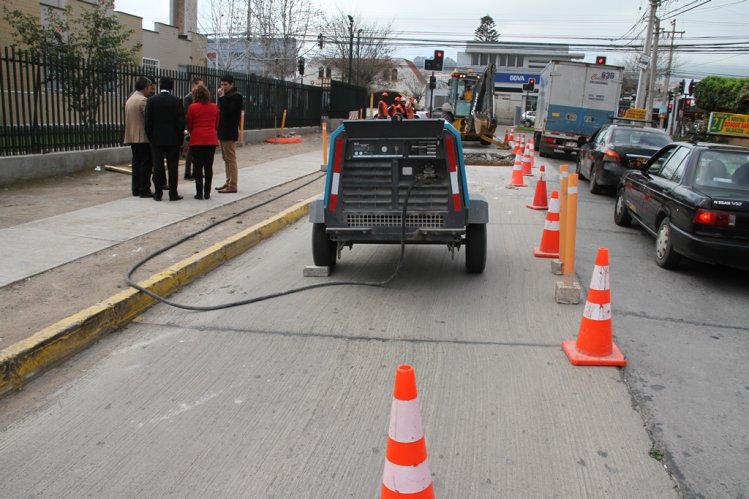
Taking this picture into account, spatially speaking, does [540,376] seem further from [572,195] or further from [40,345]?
[40,345]

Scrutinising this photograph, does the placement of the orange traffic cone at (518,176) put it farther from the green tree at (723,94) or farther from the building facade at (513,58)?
the building facade at (513,58)

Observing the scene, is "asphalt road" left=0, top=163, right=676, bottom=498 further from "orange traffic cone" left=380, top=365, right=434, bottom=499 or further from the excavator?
the excavator

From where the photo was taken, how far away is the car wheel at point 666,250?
7.50 meters

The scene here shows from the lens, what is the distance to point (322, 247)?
6777 millimetres

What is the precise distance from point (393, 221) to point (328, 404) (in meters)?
2.66

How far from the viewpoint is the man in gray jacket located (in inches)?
395

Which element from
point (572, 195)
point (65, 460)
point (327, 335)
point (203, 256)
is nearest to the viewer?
point (65, 460)

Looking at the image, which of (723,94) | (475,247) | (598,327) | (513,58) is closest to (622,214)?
(475,247)

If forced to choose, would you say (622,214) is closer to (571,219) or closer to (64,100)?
(571,219)

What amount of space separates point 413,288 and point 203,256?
237cm

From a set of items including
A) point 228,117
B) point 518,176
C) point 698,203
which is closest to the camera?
point 698,203

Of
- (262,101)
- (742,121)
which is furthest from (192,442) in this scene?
→ (742,121)

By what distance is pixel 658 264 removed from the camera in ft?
25.8

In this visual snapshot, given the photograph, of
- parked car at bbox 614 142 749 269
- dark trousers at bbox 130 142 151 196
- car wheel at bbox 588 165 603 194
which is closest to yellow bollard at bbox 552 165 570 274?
parked car at bbox 614 142 749 269
